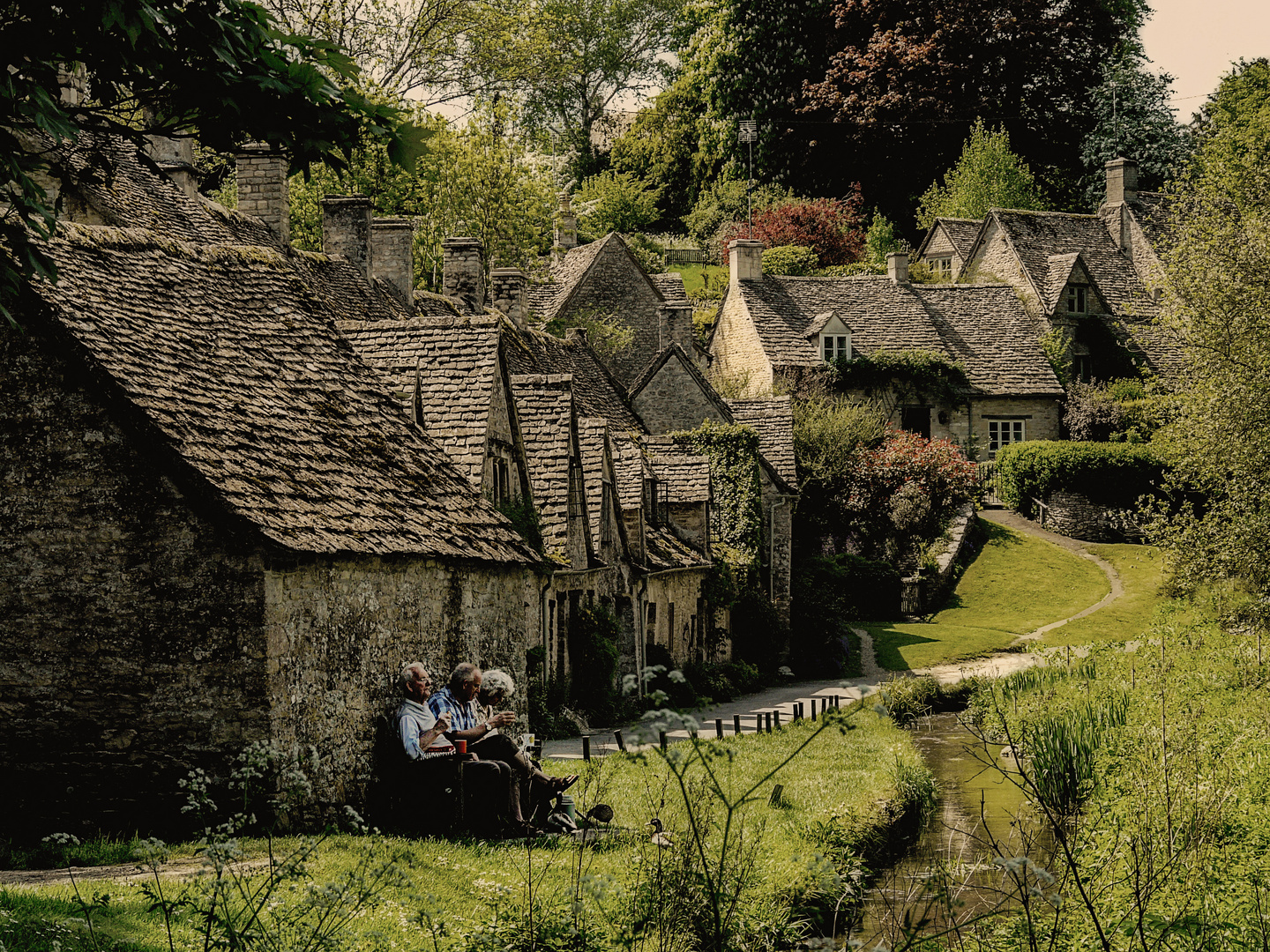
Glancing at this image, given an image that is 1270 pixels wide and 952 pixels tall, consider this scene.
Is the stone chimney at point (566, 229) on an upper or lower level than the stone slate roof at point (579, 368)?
upper

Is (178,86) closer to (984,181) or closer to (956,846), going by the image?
(956,846)

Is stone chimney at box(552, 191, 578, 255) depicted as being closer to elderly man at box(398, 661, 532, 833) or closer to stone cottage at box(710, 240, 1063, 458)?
stone cottage at box(710, 240, 1063, 458)

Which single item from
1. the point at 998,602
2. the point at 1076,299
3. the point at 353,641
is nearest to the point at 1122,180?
the point at 1076,299

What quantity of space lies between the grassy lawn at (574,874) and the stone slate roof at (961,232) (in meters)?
47.9

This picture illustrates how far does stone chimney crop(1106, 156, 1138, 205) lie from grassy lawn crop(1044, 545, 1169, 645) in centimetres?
2574

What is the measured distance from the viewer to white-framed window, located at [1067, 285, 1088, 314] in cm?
5872

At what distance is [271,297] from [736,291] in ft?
135

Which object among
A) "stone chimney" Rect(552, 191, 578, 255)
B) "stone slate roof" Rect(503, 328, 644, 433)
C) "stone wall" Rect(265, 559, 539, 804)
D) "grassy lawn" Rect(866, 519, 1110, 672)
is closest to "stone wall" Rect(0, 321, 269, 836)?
"stone wall" Rect(265, 559, 539, 804)

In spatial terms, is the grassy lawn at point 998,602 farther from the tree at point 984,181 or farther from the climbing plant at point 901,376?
the tree at point 984,181

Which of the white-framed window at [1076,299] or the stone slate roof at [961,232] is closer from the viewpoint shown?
the white-framed window at [1076,299]

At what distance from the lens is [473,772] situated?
12.9 m

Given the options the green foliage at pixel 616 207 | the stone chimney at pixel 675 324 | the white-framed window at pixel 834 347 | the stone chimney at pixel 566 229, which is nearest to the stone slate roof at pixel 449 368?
the stone chimney at pixel 675 324

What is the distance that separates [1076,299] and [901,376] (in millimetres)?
10223

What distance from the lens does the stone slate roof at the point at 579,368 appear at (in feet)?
108
